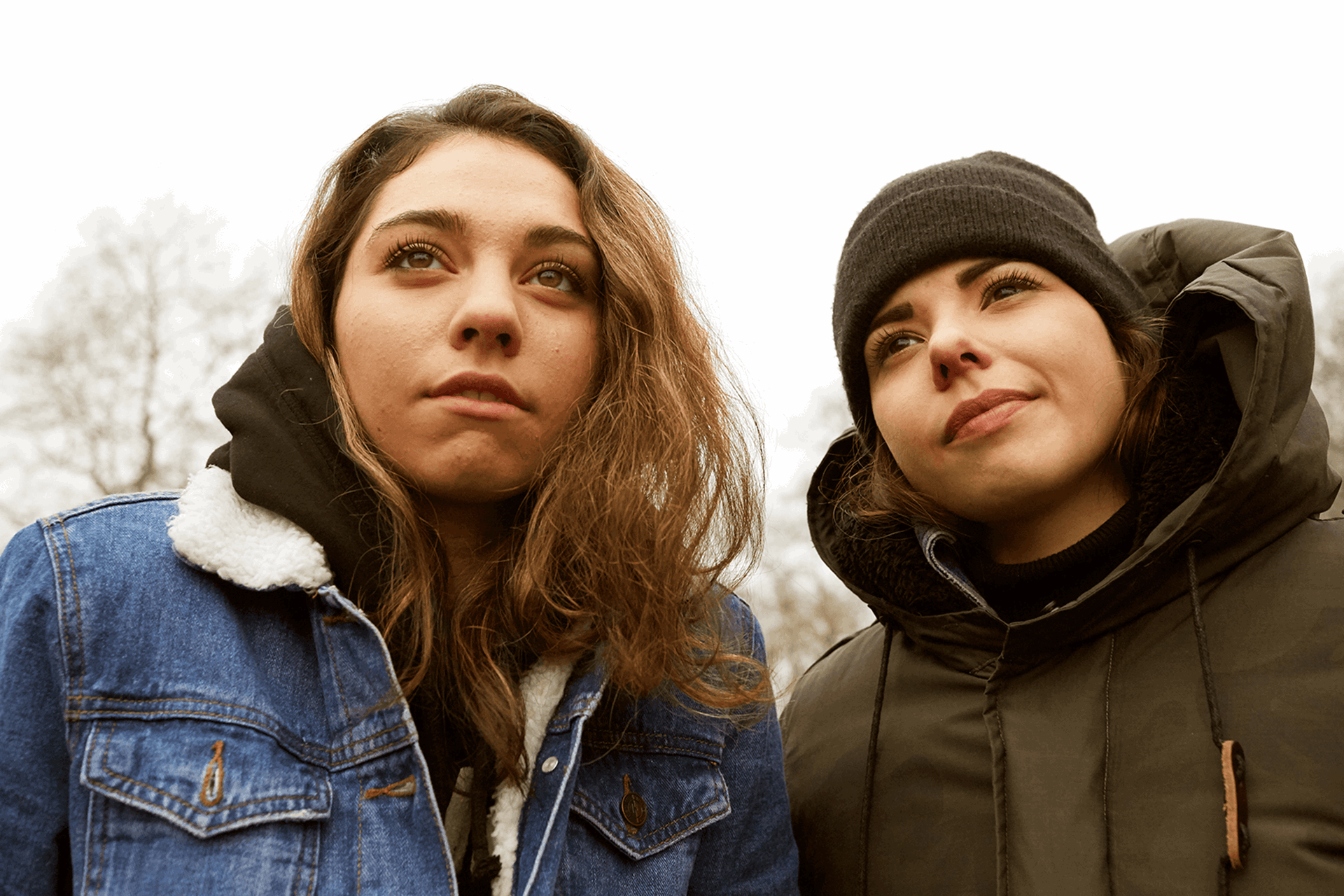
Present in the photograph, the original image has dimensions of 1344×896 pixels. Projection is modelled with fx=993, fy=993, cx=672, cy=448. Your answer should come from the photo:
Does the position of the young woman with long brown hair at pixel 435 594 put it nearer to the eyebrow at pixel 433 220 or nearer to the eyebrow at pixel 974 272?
the eyebrow at pixel 433 220

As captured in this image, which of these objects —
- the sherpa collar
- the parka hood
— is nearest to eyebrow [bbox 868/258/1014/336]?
the parka hood

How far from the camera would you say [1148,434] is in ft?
7.29

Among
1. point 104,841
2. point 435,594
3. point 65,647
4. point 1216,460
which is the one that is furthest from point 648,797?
point 1216,460

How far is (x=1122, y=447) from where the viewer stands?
224cm

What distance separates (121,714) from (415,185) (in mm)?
1113

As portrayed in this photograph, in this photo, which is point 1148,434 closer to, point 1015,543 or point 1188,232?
point 1015,543

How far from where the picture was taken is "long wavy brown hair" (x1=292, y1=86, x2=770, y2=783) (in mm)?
1807

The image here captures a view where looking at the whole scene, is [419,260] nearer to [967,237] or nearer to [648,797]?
[648,797]

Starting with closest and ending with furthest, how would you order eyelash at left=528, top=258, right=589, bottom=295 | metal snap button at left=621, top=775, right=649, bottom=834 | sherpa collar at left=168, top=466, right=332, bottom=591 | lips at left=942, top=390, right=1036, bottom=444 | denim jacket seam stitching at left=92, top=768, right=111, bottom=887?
denim jacket seam stitching at left=92, top=768, right=111, bottom=887 → sherpa collar at left=168, top=466, right=332, bottom=591 → metal snap button at left=621, top=775, right=649, bottom=834 → eyelash at left=528, top=258, right=589, bottom=295 → lips at left=942, top=390, right=1036, bottom=444

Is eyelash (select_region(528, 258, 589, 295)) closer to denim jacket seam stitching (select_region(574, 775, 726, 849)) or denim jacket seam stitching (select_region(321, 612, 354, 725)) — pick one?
denim jacket seam stitching (select_region(321, 612, 354, 725))

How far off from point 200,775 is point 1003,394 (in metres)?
1.69

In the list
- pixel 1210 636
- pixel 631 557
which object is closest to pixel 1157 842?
pixel 1210 636

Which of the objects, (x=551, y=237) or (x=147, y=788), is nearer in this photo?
(x=147, y=788)

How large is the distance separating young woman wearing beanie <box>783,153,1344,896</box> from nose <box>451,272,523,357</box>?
3.23 feet
